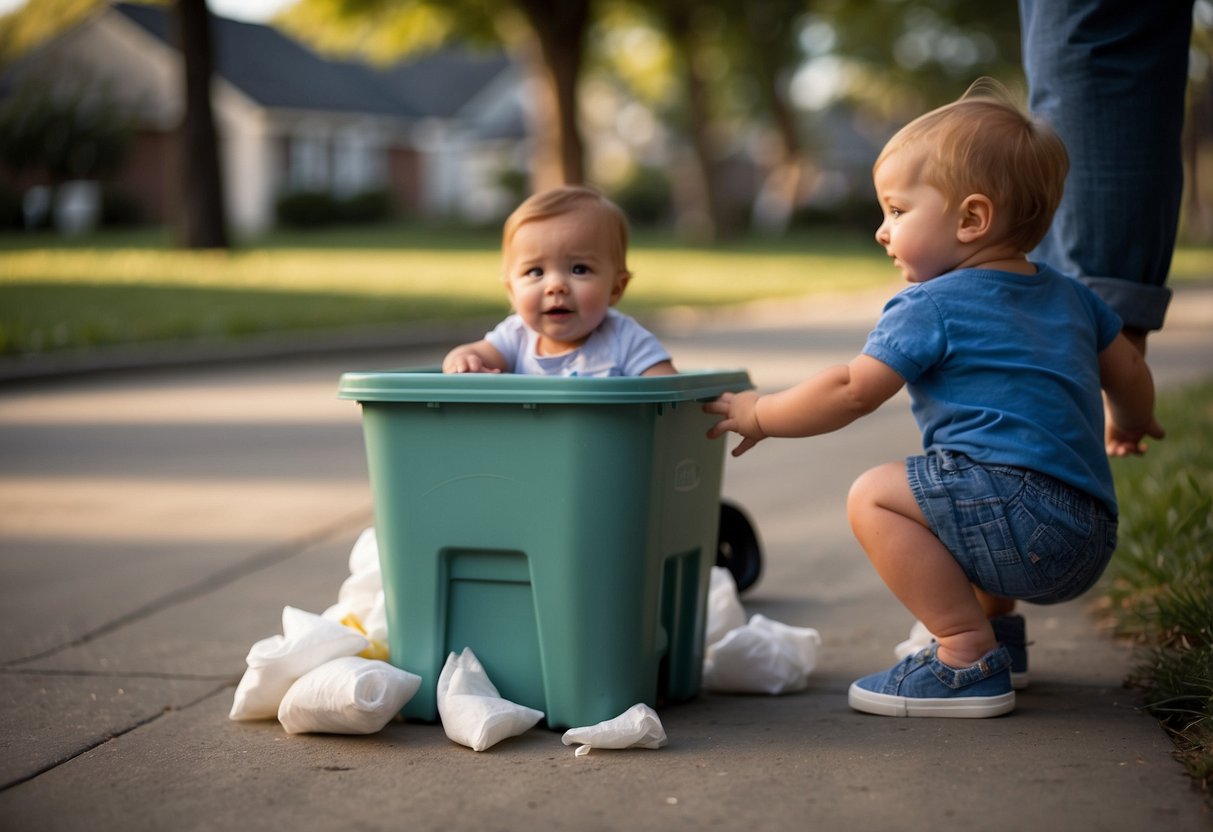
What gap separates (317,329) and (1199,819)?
10658 millimetres

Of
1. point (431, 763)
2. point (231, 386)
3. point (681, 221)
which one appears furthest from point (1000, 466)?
point (681, 221)

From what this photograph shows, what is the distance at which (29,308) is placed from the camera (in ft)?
42.3

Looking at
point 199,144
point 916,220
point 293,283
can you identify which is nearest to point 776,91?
point 199,144

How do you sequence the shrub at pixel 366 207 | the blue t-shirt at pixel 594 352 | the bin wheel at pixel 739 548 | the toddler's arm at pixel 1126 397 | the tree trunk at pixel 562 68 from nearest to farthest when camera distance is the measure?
the toddler's arm at pixel 1126 397, the blue t-shirt at pixel 594 352, the bin wheel at pixel 739 548, the tree trunk at pixel 562 68, the shrub at pixel 366 207

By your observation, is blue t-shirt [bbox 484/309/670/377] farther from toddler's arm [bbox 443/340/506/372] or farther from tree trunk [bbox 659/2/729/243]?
tree trunk [bbox 659/2/729/243]

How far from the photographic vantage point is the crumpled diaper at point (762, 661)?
10.6 feet

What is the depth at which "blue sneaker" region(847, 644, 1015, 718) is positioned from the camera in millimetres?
2879

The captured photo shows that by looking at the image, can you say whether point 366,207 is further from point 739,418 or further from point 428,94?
point 739,418

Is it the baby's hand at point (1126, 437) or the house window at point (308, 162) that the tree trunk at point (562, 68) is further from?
the baby's hand at point (1126, 437)

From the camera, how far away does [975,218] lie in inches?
111

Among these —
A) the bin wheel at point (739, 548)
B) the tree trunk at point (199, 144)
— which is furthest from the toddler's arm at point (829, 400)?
the tree trunk at point (199, 144)

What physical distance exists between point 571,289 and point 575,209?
0.57 ft

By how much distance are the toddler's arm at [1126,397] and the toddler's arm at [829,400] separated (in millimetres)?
552

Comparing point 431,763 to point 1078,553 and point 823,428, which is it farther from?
point 1078,553
